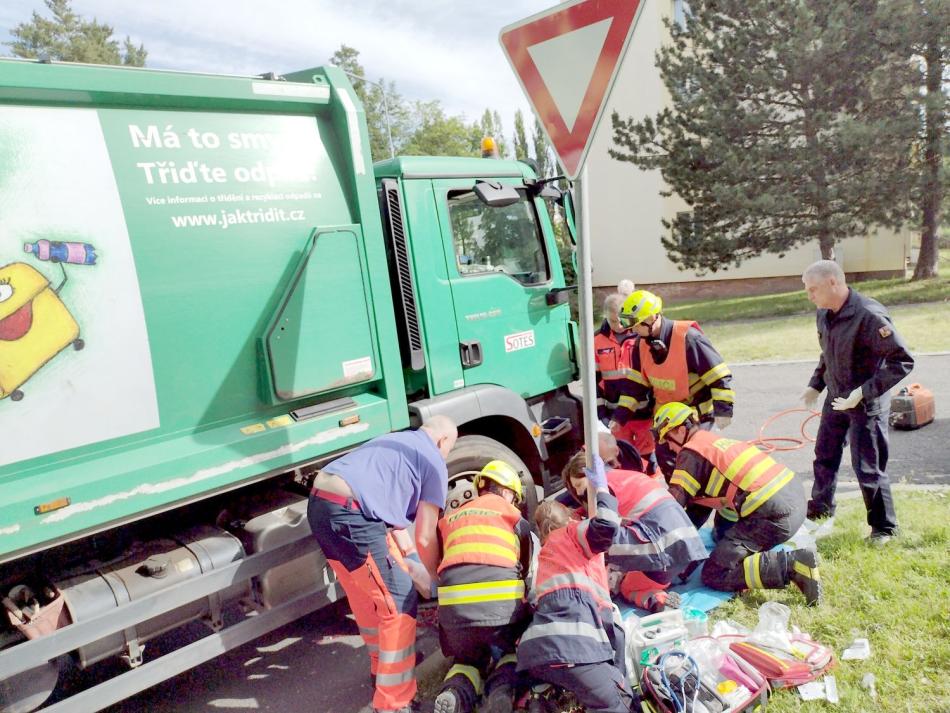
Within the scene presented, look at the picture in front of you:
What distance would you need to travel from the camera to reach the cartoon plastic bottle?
2578mm

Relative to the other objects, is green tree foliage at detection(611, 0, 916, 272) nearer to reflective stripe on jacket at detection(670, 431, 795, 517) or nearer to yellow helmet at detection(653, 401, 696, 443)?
yellow helmet at detection(653, 401, 696, 443)

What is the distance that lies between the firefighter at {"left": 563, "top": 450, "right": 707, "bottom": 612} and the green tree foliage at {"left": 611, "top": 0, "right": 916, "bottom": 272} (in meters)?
14.0

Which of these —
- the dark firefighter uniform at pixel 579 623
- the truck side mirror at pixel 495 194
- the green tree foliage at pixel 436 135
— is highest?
the green tree foliage at pixel 436 135

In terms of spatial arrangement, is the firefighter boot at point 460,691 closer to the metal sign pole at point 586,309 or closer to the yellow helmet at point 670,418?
the metal sign pole at point 586,309

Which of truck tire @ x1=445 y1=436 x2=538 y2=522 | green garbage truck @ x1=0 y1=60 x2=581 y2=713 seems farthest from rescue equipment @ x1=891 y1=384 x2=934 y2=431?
green garbage truck @ x1=0 y1=60 x2=581 y2=713

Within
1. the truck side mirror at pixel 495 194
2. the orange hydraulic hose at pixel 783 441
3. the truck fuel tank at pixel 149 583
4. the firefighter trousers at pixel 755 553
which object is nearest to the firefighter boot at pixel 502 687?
the truck fuel tank at pixel 149 583

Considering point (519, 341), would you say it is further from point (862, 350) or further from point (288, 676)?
point (288, 676)

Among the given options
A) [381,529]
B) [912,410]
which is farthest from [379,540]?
[912,410]

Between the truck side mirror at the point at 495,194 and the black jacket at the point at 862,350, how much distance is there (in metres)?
A: 2.02

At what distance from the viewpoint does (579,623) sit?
108 inches

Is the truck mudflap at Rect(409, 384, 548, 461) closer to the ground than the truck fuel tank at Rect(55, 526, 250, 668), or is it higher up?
higher up

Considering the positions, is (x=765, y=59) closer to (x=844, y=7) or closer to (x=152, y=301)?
(x=844, y=7)

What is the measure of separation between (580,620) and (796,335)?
10761mm

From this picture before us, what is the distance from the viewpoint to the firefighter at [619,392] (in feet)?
16.9
